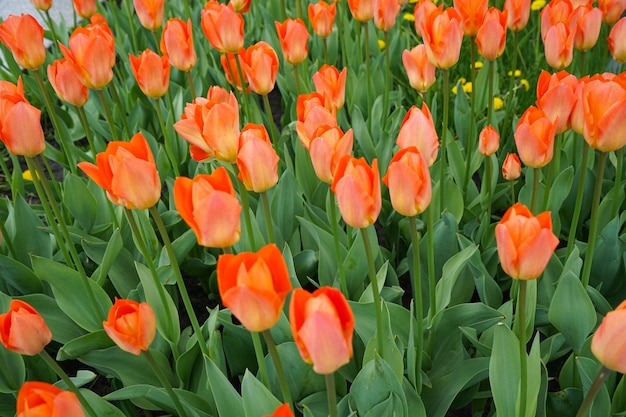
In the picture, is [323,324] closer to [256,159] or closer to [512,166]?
[256,159]

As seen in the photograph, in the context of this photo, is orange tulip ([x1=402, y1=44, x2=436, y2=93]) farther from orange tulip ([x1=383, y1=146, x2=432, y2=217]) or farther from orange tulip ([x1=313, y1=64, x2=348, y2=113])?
orange tulip ([x1=383, y1=146, x2=432, y2=217])

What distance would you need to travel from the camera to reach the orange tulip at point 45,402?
0.79 metres

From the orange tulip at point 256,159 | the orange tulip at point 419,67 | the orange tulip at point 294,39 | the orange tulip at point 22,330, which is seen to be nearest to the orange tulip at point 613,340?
the orange tulip at point 256,159

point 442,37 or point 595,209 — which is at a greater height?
point 442,37

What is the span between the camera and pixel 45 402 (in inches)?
31.9

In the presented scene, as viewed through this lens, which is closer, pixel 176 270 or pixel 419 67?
pixel 176 270

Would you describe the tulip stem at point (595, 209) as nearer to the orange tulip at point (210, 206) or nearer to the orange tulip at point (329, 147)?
the orange tulip at point (329, 147)

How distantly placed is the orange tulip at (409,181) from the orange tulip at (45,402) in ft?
1.73

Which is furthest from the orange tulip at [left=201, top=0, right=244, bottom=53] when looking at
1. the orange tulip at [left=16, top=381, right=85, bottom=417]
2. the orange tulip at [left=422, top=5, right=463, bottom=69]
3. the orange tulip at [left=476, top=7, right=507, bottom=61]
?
the orange tulip at [left=16, top=381, right=85, bottom=417]

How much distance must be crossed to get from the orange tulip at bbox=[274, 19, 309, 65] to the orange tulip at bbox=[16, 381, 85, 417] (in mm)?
1207

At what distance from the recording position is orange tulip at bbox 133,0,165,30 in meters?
2.01

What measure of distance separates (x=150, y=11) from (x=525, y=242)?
148cm

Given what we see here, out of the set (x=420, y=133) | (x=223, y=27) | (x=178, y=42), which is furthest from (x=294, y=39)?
(x=420, y=133)

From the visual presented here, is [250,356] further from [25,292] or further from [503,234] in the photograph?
[503,234]
